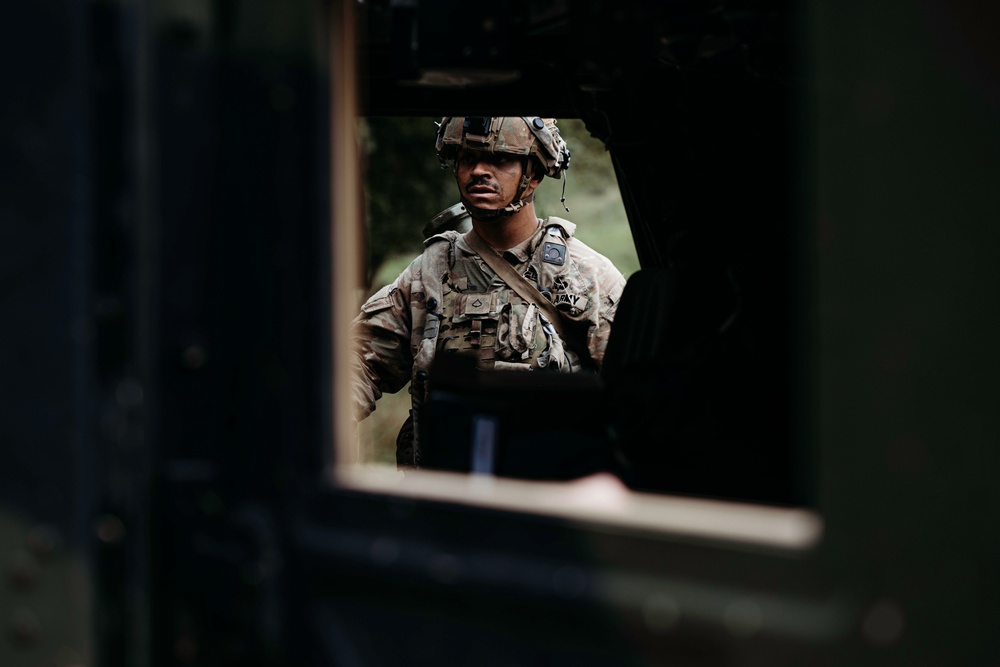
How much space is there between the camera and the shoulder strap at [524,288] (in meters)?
3.73

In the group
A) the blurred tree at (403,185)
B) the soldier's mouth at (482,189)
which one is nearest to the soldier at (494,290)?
the soldier's mouth at (482,189)

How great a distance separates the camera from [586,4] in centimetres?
110

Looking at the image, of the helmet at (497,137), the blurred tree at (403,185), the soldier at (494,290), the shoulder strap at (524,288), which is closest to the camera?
the helmet at (497,137)

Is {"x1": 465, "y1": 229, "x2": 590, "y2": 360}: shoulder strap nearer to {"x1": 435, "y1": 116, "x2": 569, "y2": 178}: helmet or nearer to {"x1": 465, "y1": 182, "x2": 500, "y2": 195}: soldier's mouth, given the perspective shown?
{"x1": 465, "y1": 182, "x2": 500, "y2": 195}: soldier's mouth

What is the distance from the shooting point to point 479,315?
3703 millimetres

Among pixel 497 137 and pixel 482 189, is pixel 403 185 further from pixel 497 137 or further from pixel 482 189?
pixel 497 137

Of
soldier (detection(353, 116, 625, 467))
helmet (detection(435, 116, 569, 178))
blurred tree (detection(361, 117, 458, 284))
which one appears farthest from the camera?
blurred tree (detection(361, 117, 458, 284))

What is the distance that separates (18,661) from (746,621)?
0.77 metres

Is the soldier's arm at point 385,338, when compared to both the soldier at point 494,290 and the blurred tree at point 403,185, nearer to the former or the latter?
the soldier at point 494,290

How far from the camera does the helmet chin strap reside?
373cm

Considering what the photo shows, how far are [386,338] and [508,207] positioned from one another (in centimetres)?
70

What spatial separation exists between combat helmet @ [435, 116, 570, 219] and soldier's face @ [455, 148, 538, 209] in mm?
27

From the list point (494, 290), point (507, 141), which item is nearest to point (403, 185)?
point (494, 290)

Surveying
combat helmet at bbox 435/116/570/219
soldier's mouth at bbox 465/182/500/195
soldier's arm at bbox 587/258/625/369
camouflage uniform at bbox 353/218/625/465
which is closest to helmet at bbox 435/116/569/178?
combat helmet at bbox 435/116/570/219
